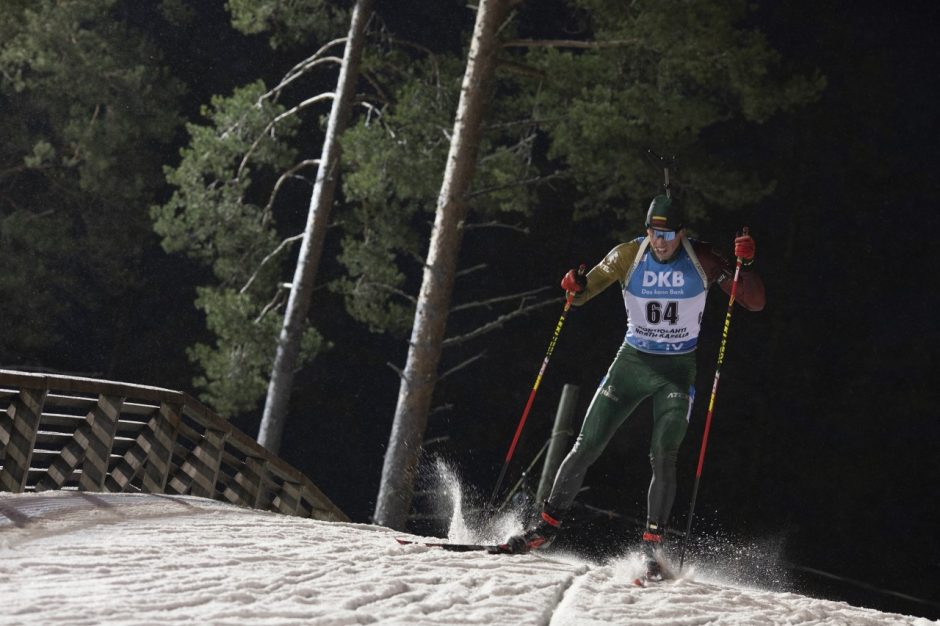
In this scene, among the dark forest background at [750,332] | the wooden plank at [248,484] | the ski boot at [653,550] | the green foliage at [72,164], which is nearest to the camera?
the ski boot at [653,550]

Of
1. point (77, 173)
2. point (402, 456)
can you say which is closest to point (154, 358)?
point (77, 173)

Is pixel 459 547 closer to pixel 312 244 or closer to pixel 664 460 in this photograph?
pixel 664 460

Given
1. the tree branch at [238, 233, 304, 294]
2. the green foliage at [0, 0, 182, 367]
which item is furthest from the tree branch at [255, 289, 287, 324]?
the green foliage at [0, 0, 182, 367]

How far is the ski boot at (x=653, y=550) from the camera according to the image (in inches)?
223

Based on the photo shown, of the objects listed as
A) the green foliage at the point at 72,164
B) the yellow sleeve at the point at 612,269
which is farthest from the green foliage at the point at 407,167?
the green foliage at the point at 72,164

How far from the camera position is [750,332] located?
1944 centimetres

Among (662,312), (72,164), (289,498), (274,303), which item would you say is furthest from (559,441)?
(72,164)

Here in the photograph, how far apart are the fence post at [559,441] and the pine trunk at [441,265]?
3.32 metres

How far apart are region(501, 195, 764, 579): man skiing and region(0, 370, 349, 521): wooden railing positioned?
251 centimetres

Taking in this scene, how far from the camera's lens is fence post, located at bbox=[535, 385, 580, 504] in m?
7.68

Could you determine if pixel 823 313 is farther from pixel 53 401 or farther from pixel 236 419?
pixel 53 401

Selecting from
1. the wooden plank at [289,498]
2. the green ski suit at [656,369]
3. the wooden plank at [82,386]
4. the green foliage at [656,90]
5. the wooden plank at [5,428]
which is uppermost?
the green foliage at [656,90]

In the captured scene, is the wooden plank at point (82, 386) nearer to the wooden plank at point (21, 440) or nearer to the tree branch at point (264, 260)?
the wooden plank at point (21, 440)

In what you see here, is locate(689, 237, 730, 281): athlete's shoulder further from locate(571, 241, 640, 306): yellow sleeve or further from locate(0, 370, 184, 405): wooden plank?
locate(0, 370, 184, 405): wooden plank
